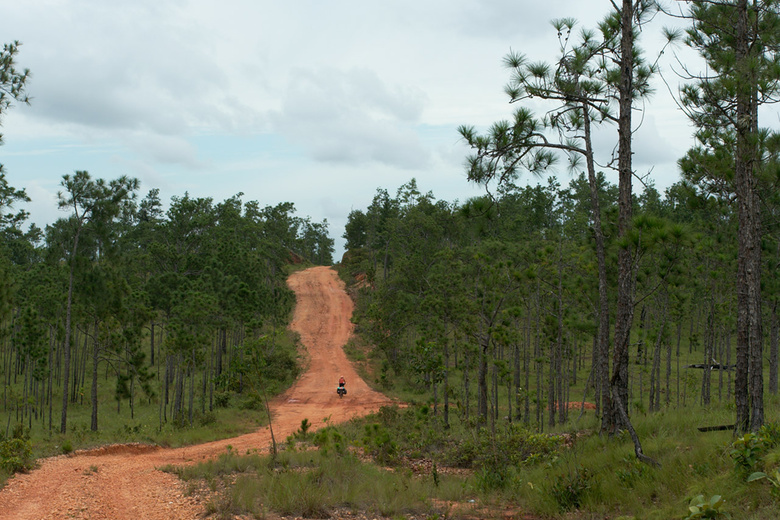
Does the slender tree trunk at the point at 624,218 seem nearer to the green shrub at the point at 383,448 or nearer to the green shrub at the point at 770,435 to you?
the green shrub at the point at 770,435

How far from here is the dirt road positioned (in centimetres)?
746

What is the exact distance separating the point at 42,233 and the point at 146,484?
62293 mm

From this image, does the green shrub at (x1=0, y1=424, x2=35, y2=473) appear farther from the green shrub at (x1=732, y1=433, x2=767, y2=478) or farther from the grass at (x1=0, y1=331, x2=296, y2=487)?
the green shrub at (x1=732, y1=433, x2=767, y2=478)

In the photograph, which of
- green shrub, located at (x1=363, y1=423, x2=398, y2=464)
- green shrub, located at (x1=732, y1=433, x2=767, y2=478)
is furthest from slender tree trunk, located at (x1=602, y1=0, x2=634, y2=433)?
green shrub, located at (x1=363, y1=423, x2=398, y2=464)

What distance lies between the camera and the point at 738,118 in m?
7.62

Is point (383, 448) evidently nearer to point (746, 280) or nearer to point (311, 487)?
point (311, 487)

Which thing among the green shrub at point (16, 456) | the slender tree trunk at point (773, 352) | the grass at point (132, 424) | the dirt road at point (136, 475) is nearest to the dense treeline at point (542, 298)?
the slender tree trunk at point (773, 352)

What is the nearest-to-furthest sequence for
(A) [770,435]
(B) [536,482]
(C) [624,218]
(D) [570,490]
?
(A) [770,435], (D) [570,490], (B) [536,482], (C) [624,218]

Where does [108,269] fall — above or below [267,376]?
above

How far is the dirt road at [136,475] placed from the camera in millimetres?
7459

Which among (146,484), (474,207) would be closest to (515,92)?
(474,207)

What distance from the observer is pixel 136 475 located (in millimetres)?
10211

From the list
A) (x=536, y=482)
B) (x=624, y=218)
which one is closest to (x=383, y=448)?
(x=536, y=482)

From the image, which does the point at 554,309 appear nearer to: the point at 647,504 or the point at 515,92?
the point at 515,92
